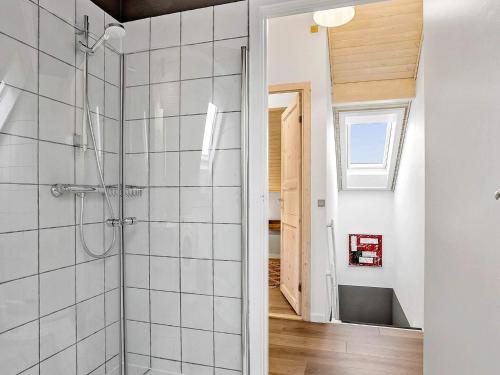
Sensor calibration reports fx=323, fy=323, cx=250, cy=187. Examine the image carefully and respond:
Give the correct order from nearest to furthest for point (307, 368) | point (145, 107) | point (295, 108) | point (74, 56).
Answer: point (74, 56) < point (145, 107) < point (307, 368) < point (295, 108)

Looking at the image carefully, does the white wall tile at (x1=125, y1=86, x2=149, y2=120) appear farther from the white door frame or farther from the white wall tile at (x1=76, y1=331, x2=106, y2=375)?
the white wall tile at (x1=76, y1=331, x2=106, y2=375)

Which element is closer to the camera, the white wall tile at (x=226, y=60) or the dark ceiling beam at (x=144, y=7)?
the white wall tile at (x=226, y=60)

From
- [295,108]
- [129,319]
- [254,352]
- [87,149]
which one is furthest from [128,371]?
[295,108]

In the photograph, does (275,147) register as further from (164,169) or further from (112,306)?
(112,306)

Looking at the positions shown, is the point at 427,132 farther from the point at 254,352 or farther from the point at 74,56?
the point at 74,56

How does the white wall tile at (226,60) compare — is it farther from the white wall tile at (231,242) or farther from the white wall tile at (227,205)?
the white wall tile at (231,242)

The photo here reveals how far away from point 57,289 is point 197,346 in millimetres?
735

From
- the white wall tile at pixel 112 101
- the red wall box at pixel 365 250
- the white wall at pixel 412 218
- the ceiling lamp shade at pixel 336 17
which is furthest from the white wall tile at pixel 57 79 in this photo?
the red wall box at pixel 365 250

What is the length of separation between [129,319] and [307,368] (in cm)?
116

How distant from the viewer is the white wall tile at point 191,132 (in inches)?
64.1

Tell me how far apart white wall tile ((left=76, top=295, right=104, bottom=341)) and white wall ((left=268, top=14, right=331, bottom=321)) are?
1809 millimetres

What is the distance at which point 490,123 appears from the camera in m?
0.94

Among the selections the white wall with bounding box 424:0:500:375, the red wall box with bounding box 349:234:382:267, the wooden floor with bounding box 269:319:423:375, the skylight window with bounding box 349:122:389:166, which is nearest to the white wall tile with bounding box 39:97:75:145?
the white wall with bounding box 424:0:500:375

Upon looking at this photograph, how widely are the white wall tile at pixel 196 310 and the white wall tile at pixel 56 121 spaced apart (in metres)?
0.96
